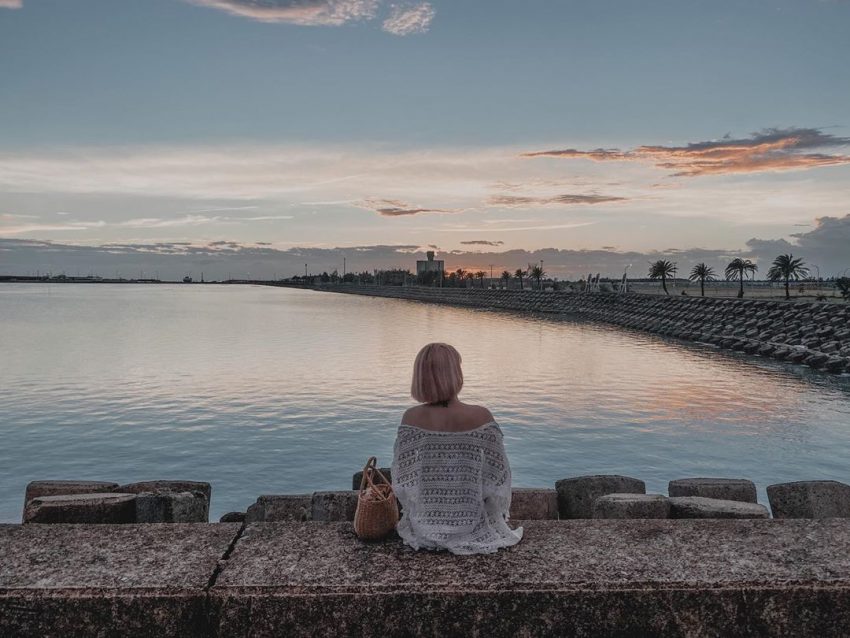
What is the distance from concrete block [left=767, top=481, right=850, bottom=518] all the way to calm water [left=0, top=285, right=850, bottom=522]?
660 cm

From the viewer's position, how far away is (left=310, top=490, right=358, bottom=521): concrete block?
555 cm

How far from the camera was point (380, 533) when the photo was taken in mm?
4004

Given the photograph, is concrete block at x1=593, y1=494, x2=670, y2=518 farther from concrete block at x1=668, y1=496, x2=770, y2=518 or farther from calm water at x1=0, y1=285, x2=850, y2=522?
calm water at x1=0, y1=285, x2=850, y2=522

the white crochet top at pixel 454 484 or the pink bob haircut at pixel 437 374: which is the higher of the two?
the pink bob haircut at pixel 437 374

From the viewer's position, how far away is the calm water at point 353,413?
13.7 metres

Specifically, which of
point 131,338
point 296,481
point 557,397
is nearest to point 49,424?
point 296,481

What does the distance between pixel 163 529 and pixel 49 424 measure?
15.2 m

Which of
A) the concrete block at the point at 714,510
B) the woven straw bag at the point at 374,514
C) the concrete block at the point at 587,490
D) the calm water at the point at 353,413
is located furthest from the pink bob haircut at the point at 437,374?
the calm water at the point at 353,413

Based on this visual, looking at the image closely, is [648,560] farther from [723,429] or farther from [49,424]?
[49,424]

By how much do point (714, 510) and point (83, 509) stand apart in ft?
14.0

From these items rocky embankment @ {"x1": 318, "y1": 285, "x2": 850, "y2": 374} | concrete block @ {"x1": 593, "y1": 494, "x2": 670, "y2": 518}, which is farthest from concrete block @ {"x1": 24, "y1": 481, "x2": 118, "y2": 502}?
rocky embankment @ {"x1": 318, "y1": 285, "x2": 850, "y2": 374}

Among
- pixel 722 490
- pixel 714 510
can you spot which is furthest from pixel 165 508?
pixel 722 490

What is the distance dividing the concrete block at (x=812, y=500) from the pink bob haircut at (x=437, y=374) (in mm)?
3518

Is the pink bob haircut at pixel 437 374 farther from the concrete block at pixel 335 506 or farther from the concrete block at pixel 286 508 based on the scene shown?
the concrete block at pixel 286 508
